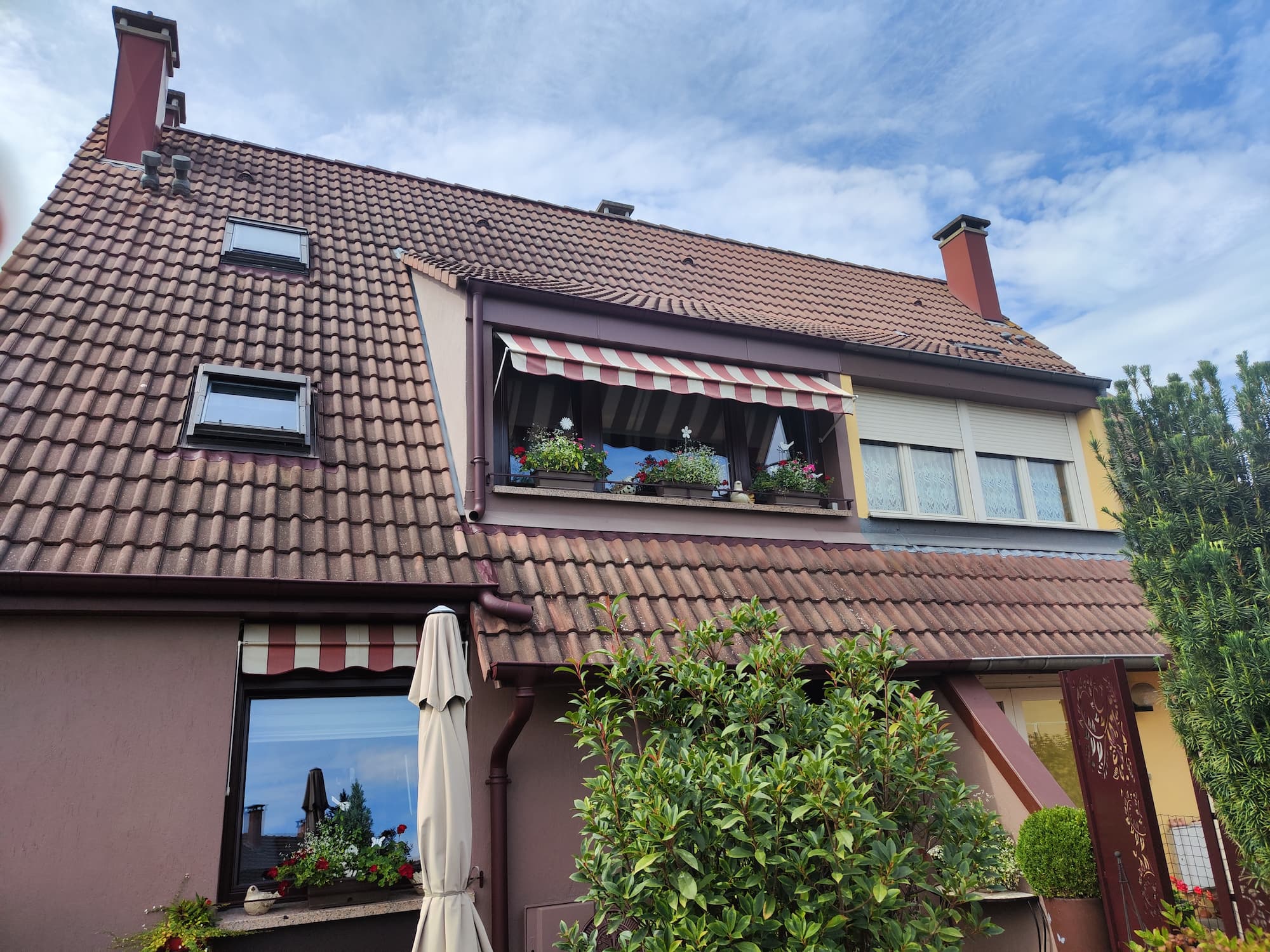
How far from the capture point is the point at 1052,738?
33.0 ft

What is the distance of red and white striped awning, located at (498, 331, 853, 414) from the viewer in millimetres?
9164

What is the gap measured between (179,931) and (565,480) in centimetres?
514

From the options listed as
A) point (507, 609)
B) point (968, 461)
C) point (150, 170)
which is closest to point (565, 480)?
point (507, 609)

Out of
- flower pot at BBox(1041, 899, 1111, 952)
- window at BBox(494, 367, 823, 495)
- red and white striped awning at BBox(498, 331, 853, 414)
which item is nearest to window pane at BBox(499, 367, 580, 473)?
window at BBox(494, 367, 823, 495)

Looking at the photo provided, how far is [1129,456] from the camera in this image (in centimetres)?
689

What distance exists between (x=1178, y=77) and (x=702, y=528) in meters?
8.68

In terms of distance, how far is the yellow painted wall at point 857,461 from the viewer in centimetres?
1046

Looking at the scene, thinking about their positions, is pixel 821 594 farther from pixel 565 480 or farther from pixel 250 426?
pixel 250 426

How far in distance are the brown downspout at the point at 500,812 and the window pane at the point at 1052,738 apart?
6331 millimetres

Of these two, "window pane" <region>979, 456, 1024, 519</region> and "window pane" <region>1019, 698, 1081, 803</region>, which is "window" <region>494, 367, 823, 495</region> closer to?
"window pane" <region>979, 456, 1024, 519</region>

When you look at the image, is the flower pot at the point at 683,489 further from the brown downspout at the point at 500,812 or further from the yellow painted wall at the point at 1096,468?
the yellow painted wall at the point at 1096,468

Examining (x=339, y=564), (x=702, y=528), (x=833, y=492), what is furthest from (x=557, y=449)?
(x=833, y=492)

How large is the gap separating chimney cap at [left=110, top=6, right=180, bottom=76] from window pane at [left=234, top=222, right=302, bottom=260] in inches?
155

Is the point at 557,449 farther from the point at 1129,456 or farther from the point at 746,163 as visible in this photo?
the point at 746,163
